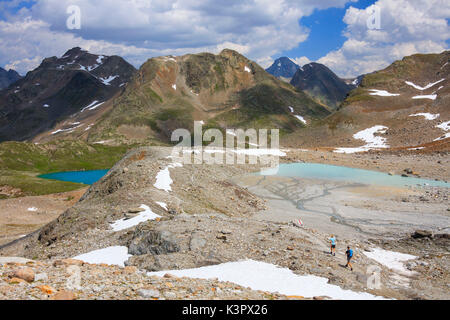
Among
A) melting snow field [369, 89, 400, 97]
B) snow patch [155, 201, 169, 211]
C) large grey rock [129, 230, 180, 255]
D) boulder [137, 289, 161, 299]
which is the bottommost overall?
large grey rock [129, 230, 180, 255]

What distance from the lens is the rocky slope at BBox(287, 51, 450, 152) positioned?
362 ft

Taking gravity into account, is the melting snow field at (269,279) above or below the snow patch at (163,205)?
below

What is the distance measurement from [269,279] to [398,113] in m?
133

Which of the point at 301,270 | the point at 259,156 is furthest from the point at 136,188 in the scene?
the point at 259,156

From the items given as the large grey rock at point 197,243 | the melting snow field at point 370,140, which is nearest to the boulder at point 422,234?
the large grey rock at point 197,243

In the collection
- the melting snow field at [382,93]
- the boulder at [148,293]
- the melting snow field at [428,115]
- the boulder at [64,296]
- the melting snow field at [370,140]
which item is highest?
the melting snow field at [382,93]

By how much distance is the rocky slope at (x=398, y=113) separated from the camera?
110 metres

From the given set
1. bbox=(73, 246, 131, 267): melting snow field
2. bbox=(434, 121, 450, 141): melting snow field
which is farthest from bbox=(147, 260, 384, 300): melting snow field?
bbox=(434, 121, 450, 141): melting snow field

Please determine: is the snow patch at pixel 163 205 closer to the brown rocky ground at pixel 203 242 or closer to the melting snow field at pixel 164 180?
the brown rocky ground at pixel 203 242

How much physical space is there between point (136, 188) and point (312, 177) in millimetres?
39917

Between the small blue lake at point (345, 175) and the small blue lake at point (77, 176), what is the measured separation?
288 ft

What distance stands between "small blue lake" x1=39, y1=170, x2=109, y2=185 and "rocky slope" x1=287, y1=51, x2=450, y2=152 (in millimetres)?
87562

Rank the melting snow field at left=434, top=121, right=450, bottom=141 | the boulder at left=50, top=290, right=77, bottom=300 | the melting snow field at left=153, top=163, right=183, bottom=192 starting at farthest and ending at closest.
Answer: the melting snow field at left=434, top=121, right=450, bottom=141
the melting snow field at left=153, top=163, right=183, bottom=192
the boulder at left=50, top=290, right=77, bottom=300

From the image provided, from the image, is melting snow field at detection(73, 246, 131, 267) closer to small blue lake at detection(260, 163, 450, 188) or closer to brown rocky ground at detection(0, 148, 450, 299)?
brown rocky ground at detection(0, 148, 450, 299)
